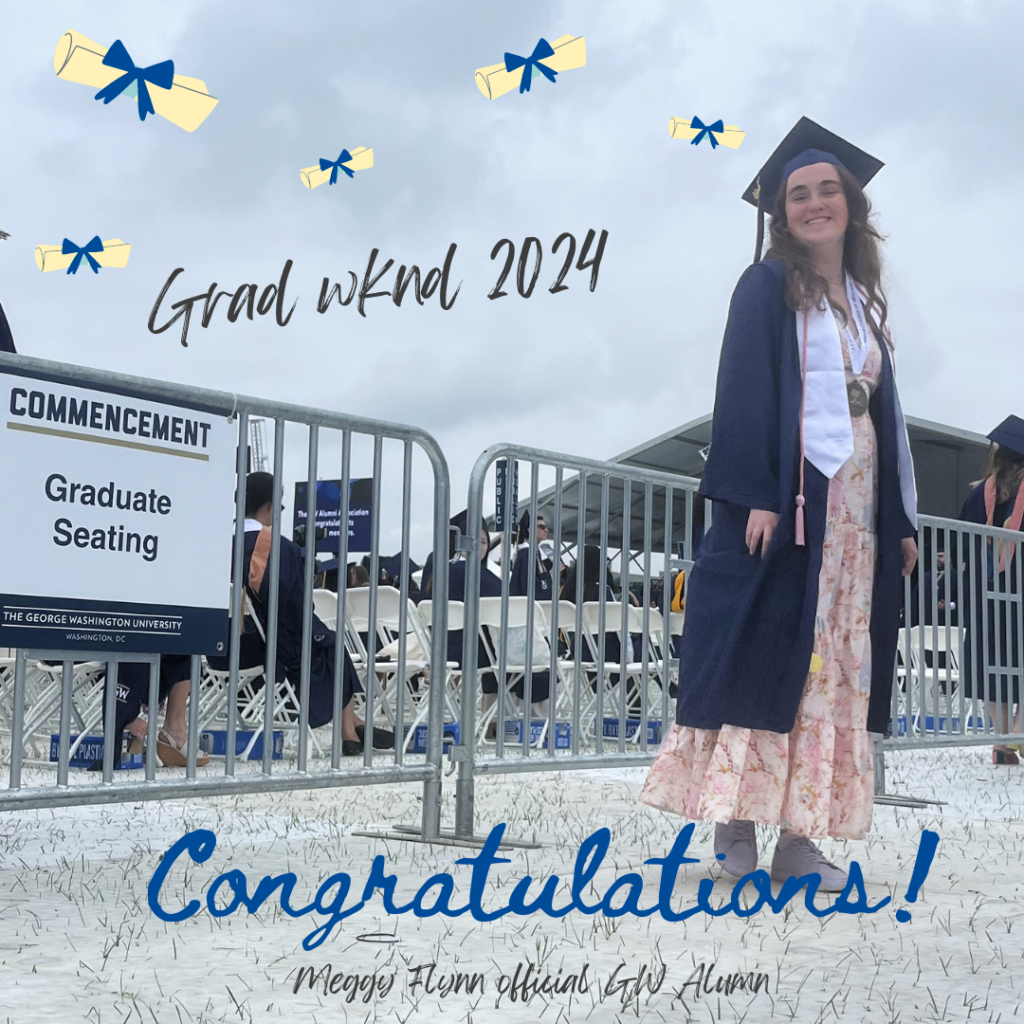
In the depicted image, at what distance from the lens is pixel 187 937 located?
103 inches

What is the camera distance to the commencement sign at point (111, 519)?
3.16m

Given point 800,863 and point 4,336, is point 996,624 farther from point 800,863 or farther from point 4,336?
point 4,336

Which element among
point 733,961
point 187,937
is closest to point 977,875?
point 733,961

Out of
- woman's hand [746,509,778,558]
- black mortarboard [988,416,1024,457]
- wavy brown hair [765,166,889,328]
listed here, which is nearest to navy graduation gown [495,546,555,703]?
woman's hand [746,509,778,558]

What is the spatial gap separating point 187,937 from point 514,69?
5935 mm

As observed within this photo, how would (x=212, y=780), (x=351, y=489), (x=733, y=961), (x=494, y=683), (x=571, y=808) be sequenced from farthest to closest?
(x=494, y=683)
(x=571, y=808)
(x=351, y=489)
(x=212, y=780)
(x=733, y=961)

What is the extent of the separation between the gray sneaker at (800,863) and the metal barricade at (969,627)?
318cm

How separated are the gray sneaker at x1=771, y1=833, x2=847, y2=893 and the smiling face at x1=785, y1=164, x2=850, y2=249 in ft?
4.96

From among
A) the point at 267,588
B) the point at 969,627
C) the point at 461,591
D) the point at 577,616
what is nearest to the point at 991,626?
the point at 969,627

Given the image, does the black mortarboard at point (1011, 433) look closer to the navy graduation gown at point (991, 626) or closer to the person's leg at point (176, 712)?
the navy graduation gown at point (991, 626)

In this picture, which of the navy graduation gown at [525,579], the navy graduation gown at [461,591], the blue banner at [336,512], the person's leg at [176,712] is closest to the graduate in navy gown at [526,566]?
the navy graduation gown at [525,579]

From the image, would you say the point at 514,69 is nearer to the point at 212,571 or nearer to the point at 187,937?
the point at 212,571

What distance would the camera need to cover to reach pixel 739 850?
11.3 ft

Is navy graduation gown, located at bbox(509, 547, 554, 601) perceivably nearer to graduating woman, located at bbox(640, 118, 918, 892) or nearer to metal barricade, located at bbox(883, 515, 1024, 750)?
graduating woman, located at bbox(640, 118, 918, 892)
